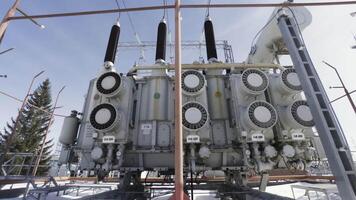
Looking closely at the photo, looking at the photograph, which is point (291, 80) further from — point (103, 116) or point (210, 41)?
point (103, 116)

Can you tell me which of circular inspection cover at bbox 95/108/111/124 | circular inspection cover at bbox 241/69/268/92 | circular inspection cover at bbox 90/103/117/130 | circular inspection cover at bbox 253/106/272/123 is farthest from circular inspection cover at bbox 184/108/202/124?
circular inspection cover at bbox 95/108/111/124

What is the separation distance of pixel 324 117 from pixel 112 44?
6591mm

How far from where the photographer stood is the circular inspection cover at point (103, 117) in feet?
18.2

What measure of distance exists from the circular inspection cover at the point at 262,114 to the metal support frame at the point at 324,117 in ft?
4.69

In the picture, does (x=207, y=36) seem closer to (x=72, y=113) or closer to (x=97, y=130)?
(x=97, y=130)

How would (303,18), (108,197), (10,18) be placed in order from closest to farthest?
1. (10,18)
2. (108,197)
3. (303,18)

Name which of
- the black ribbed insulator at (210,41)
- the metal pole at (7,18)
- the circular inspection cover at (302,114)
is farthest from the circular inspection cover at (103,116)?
the circular inspection cover at (302,114)

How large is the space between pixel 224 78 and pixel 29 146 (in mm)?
30294

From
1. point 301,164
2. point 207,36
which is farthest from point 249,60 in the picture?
point 301,164

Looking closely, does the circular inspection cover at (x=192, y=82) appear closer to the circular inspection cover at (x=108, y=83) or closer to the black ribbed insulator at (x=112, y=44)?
the circular inspection cover at (x=108, y=83)

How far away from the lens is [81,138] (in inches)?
249

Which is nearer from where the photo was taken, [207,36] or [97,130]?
[97,130]

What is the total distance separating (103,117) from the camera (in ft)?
18.5

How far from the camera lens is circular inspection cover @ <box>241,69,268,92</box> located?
19.2 feet
